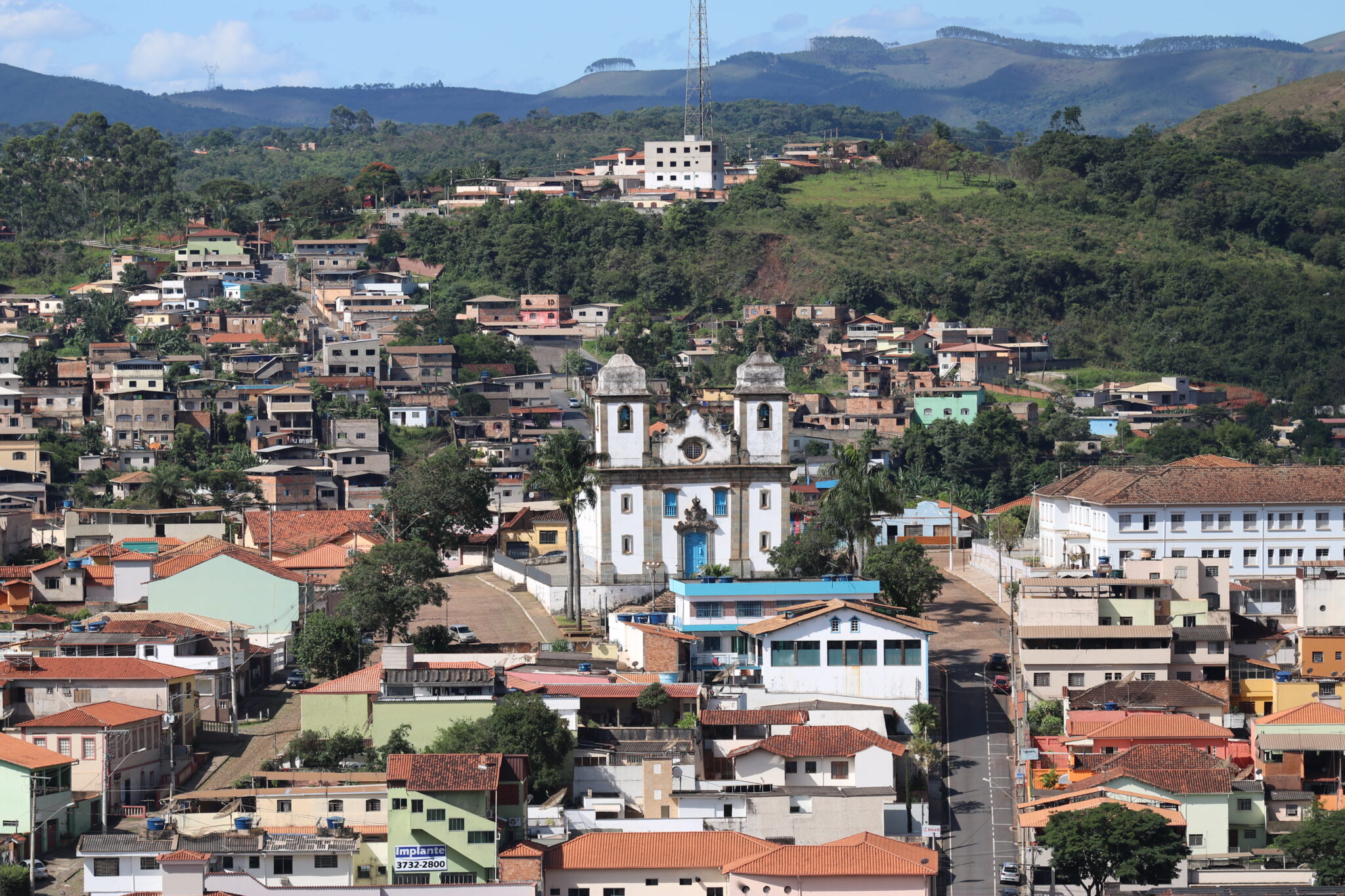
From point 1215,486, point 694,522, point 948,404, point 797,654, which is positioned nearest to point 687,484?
point 694,522

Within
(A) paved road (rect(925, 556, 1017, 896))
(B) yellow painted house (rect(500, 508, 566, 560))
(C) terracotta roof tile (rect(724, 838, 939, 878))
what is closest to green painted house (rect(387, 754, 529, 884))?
(C) terracotta roof tile (rect(724, 838, 939, 878))

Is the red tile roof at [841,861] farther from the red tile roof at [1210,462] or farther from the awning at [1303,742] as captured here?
the red tile roof at [1210,462]

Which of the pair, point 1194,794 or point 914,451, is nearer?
point 1194,794

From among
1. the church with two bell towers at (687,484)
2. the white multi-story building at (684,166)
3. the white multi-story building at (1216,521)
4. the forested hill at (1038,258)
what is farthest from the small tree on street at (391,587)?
the white multi-story building at (684,166)

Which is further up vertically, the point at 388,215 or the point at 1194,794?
the point at 388,215

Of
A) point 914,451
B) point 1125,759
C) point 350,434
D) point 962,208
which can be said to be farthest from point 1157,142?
point 1125,759

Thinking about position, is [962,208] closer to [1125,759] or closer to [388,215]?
[388,215]
